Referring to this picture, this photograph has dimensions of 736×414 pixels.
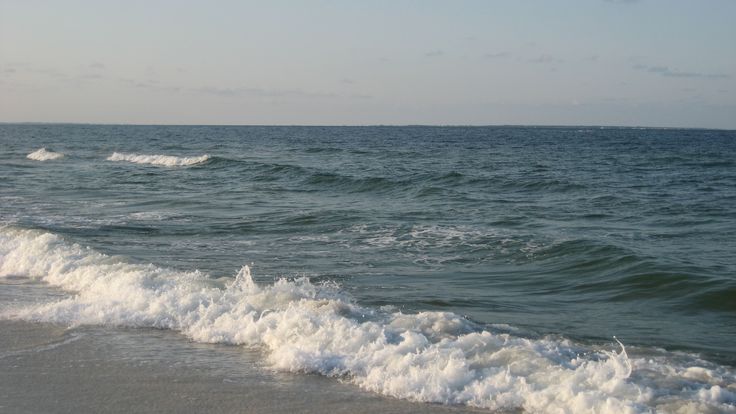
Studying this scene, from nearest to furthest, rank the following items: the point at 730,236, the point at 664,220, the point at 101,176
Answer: the point at 730,236 < the point at 664,220 < the point at 101,176

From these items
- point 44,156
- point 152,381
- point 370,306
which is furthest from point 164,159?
point 152,381

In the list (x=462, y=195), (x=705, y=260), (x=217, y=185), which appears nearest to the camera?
(x=705, y=260)

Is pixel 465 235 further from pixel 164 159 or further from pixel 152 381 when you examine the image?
pixel 164 159

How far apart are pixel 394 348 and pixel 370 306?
2.15 m

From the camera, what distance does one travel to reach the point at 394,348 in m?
7.26

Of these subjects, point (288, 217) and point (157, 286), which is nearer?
point (157, 286)

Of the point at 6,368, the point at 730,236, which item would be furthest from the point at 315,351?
the point at 730,236

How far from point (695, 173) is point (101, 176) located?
2527cm

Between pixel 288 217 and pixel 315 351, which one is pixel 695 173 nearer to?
pixel 288 217

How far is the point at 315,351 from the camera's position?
24.0ft

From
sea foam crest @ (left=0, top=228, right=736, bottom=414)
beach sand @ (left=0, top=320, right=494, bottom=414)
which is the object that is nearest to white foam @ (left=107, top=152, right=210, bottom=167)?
sea foam crest @ (left=0, top=228, right=736, bottom=414)

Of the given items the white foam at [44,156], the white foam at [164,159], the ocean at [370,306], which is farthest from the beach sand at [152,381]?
the white foam at [44,156]

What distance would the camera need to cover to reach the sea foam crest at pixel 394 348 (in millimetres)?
6254

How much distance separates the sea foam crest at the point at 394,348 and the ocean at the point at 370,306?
2cm
